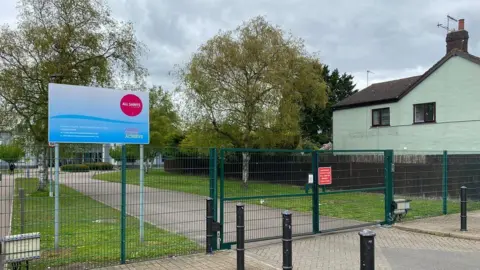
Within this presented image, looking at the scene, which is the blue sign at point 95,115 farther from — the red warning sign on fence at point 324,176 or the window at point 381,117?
the window at point 381,117

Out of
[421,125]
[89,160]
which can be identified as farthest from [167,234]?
[421,125]

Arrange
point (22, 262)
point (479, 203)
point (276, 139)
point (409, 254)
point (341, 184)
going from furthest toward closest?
point (276, 139) → point (479, 203) → point (341, 184) → point (409, 254) → point (22, 262)

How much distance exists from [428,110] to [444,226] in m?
14.6

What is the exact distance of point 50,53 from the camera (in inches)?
746

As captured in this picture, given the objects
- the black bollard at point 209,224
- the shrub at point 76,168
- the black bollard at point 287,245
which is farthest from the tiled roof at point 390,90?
the shrub at point 76,168

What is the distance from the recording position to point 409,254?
7.90 metres

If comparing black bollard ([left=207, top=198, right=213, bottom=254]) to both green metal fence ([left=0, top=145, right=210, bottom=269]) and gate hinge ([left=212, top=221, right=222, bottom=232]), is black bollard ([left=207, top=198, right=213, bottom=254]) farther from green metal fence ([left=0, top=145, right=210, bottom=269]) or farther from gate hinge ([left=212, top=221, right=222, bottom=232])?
green metal fence ([left=0, top=145, right=210, bottom=269])

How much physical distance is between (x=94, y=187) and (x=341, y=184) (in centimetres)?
641

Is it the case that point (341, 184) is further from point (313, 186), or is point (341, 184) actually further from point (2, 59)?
→ point (2, 59)

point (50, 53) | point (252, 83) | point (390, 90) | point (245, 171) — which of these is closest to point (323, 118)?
point (390, 90)

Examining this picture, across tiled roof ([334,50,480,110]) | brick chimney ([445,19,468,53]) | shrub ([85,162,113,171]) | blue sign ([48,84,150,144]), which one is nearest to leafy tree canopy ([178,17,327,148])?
tiled roof ([334,50,480,110])

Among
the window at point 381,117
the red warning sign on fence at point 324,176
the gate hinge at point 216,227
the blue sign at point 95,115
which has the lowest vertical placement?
the gate hinge at point 216,227

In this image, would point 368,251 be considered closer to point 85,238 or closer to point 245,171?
point 245,171

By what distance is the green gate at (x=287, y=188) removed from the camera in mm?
8304
